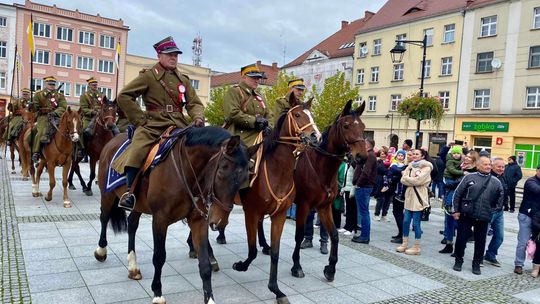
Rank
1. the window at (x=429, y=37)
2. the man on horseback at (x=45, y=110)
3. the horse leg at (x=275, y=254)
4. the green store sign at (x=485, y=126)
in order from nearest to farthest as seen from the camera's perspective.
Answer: the horse leg at (x=275, y=254), the man on horseback at (x=45, y=110), the green store sign at (x=485, y=126), the window at (x=429, y=37)

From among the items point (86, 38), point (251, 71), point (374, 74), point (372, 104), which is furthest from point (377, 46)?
point (251, 71)

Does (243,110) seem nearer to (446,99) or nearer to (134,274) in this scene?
(134,274)

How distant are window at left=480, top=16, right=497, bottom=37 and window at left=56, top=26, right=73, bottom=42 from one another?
138 ft

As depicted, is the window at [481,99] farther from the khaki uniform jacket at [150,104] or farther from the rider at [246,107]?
the khaki uniform jacket at [150,104]

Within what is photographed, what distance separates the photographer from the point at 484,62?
31922 mm

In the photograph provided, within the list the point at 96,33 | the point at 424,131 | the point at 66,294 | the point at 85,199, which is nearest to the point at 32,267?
the point at 66,294

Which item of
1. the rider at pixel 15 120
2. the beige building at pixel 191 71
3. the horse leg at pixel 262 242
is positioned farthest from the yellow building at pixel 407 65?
the horse leg at pixel 262 242

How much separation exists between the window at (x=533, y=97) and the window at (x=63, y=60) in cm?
4521

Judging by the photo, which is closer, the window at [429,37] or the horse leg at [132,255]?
the horse leg at [132,255]

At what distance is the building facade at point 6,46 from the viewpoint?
4169 centimetres

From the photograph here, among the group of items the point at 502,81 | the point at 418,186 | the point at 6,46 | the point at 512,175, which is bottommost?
the point at 512,175

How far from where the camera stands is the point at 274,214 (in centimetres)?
547

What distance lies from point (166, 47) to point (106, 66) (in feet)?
156

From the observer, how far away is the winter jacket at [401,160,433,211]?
7.81m
